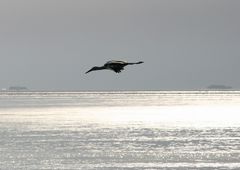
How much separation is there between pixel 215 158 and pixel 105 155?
13.9 m

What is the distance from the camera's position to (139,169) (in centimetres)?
8219

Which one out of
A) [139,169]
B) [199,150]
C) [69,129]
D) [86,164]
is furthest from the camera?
[69,129]

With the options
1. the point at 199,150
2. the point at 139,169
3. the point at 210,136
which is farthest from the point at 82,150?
the point at 210,136

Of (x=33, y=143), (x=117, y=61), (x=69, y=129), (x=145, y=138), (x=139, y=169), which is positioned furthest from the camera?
(x=69, y=129)

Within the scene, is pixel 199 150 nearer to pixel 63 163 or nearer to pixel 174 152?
pixel 174 152

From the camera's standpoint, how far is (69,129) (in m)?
147

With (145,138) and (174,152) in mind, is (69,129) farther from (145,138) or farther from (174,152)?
(174,152)

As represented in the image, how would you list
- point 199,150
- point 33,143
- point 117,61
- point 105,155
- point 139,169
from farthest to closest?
point 33,143 < point 199,150 < point 105,155 < point 139,169 < point 117,61

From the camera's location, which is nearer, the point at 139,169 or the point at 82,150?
the point at 139,169

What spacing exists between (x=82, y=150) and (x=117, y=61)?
72.6 metres

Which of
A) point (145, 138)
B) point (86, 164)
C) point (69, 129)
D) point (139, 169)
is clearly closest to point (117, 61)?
point (139, 169)

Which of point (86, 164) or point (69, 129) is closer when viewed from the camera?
point (86, 164)

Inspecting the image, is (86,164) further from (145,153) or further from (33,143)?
(33,143)

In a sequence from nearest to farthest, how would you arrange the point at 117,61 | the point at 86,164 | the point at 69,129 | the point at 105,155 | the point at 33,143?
the point at 117,61 < the point at 86,164 < the point at 105,155 < the point at 33,143 < the point at 69,129
